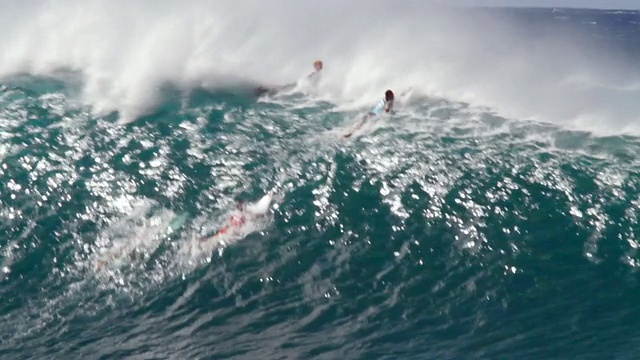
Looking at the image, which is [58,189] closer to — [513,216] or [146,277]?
[146,277]

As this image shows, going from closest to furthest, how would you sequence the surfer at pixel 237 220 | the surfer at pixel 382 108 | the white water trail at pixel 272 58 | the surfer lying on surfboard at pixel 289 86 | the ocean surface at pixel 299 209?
the ocean surface at pixel 299 209
the surfer at pixel 237 220
the surfer at pixel 382 108
the surfer lying on surfboard at pixel 289 86
the white water trail at pixel 272 58

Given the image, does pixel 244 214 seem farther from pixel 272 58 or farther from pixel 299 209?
pixel 272 58

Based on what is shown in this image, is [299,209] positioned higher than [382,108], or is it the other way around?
[382,108]

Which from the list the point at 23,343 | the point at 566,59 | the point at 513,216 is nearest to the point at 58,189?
the point at 23,343

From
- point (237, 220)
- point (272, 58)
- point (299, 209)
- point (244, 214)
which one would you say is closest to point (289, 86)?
point (272, 58)

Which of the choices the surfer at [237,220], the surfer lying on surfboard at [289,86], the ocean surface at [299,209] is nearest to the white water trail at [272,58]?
the ocean surface at [299,209]

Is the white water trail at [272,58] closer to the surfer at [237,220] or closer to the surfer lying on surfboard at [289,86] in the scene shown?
the surfer lying on surfboard at [289,86]

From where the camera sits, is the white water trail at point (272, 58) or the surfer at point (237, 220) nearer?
the surfer at point (237, 220)
